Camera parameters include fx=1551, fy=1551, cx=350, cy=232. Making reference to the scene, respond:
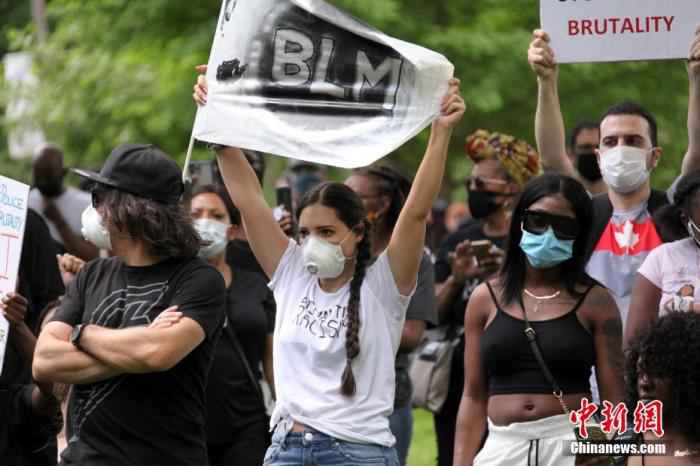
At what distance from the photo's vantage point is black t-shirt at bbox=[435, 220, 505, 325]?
8953 millimetres

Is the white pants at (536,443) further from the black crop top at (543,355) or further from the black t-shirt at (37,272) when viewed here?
the black t-shirt at (37,272)

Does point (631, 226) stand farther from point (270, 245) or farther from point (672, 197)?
point (270, 245)

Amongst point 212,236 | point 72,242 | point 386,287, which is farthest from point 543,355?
→ point 72,242

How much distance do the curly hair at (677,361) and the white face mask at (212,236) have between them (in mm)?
3546

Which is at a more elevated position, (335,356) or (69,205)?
(69,205)

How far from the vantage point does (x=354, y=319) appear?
6703 mm

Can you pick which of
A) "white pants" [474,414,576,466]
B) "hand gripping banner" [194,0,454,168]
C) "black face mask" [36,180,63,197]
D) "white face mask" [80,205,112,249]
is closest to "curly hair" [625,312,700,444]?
"white pants" [474,414,576,466]

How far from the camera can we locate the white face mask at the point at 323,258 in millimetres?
6824

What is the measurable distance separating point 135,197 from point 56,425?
162 cm

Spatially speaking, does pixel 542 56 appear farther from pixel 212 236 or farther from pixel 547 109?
pixel 212 236

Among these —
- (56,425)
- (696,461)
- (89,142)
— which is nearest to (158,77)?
(89,142)

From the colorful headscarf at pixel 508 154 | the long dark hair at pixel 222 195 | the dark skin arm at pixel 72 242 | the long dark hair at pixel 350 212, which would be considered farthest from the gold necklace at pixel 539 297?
the dark skin arm at pixel 72 242

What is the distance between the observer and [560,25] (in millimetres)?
7559
